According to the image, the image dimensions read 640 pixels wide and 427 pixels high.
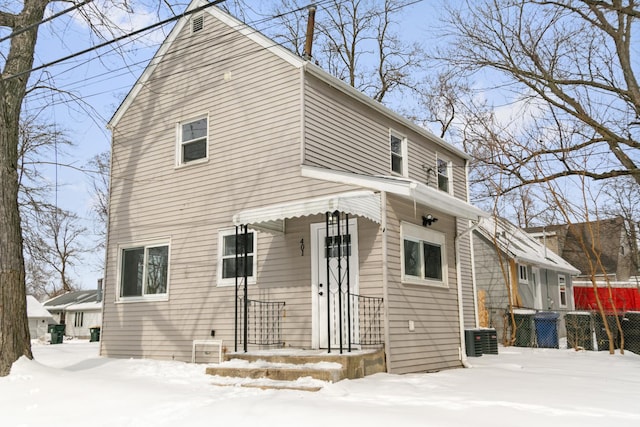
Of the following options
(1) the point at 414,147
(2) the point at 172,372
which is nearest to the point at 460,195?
(1) the point at 414,147

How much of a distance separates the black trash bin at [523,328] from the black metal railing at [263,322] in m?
10.3

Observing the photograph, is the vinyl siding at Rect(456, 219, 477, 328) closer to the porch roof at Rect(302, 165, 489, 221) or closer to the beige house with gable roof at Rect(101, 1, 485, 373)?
the beige house with gable roof at Rect(101, 1, 485, 373)

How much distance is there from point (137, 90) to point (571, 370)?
1139 centimetres

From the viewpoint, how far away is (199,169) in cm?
1196

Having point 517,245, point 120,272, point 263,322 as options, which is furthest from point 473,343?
point 517,245

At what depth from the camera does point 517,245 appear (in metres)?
22.6

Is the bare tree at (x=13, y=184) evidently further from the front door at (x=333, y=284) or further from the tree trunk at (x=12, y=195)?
the front door at (x=333, y=284)

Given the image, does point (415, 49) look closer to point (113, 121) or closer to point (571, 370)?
point (113, 121)

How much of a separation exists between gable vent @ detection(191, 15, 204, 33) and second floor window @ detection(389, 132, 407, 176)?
16.6ft

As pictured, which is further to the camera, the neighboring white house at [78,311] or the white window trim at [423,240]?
the neighboring white house at [78,311]

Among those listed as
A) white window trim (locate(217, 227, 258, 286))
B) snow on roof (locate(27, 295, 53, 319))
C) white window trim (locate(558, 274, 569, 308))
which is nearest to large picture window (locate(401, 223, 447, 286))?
white window trim (locate(217, 227, 258, 286))

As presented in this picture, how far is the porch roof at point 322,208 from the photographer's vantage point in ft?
27.2

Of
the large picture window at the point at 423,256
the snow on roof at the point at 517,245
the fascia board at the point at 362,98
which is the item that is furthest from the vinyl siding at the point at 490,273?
the large picture window at the point at 423,256

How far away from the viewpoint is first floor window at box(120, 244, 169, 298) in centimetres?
1215
